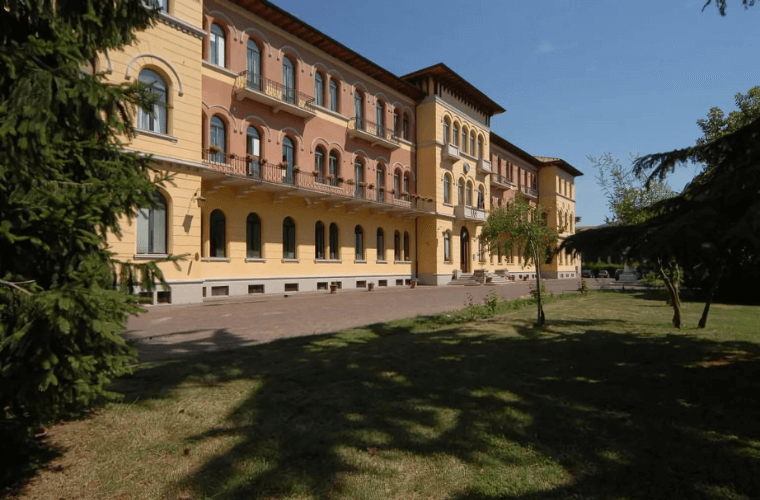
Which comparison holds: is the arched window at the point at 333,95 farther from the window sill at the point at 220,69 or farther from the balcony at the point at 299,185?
the window sill at the point at 220,69

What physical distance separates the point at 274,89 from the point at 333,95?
4.43 meters

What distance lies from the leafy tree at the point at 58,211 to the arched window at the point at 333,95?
847 inches

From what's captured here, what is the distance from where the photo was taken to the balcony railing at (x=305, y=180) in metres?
18.5

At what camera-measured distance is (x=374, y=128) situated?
27.0 m

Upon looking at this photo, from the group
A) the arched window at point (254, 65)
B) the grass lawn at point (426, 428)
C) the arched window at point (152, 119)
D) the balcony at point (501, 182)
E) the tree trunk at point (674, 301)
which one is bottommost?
the grass lawn at point (426, 428)

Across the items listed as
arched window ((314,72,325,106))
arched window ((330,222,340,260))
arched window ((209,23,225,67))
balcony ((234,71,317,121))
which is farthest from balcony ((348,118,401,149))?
arched window ((209,23,225,67))

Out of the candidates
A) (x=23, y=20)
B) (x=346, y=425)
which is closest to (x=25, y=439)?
(x=346, y=425)

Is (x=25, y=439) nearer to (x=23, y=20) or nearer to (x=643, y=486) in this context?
(x=23, y=20)

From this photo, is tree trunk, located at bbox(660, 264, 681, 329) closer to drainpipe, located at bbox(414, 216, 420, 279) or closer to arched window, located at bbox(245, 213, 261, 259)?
arched window, located at bbox(245, 213, 261, 259)

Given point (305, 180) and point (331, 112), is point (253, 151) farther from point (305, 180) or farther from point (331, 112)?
point (331, 112)

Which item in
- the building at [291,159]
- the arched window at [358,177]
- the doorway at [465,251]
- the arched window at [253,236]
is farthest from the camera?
the doorway at [465,251]

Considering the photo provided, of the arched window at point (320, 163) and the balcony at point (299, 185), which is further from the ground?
the arched window at point (320, 163)

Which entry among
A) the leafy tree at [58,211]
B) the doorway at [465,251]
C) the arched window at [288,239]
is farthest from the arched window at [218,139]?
the doorway at [465,251]

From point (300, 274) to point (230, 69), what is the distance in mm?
9677
